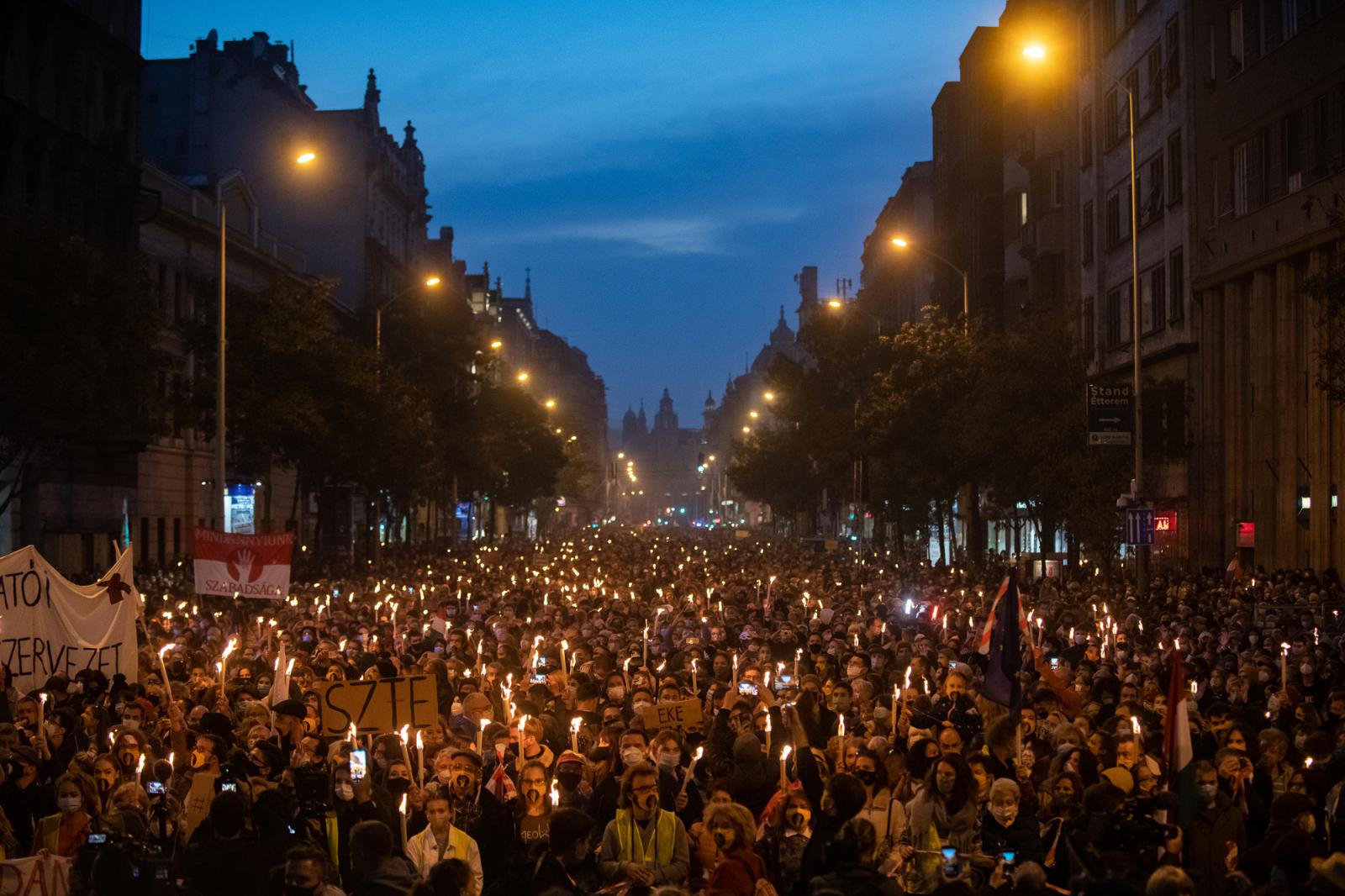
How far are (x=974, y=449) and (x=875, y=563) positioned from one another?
15.6m

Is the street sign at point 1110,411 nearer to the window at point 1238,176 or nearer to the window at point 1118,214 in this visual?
the window at point 1238,176

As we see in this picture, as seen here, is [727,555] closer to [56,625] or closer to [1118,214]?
[1118,214]

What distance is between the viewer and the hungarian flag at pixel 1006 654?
14.6 metres

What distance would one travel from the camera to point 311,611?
28219 millimetres

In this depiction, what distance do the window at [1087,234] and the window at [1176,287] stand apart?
7052 mm

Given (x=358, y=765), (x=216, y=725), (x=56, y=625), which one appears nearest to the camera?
(x=358, y=765)

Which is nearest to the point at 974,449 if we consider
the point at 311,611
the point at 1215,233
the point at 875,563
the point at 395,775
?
the point at 1215,233

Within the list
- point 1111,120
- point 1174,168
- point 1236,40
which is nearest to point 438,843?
point 1236,40

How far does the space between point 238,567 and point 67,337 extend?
39.1 ft

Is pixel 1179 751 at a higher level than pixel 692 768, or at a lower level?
higher

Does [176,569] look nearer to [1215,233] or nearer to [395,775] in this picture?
[1215,233]

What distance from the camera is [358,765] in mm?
11234

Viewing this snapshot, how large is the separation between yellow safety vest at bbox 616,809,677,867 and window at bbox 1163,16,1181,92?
37.4 m

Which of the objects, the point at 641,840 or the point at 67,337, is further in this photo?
the point at 67,337
